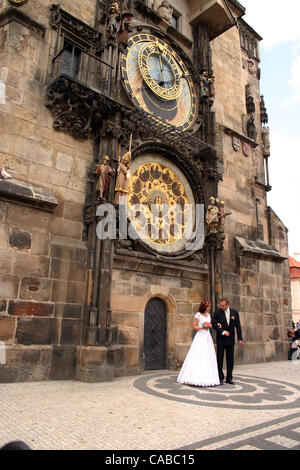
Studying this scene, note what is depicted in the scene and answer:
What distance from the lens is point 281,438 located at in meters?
3.58

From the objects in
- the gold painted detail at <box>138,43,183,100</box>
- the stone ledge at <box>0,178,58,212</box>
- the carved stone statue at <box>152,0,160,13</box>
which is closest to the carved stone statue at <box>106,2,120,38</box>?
the gold painted detail at <box>138,43,183,100</box>

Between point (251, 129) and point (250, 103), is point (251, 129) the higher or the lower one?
the lower one

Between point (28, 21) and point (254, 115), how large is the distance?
1045 cm

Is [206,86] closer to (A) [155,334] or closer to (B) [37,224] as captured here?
(B) [37,224]

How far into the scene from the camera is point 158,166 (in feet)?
34.7

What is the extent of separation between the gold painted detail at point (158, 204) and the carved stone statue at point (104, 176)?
4.25ft

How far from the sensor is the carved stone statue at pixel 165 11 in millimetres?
12000

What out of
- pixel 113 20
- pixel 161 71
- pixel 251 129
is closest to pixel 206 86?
pixel 161 71

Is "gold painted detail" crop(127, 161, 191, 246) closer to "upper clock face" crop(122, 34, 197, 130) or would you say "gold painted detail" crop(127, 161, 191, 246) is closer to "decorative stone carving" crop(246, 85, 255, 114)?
"upper clock face" crop(122, 34, 197, 130)

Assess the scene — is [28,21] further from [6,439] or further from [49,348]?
[6,439]

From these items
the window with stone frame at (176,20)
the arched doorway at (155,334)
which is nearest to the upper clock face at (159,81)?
the window with stone frame at (176,20)

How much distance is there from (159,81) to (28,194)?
20.0 feet

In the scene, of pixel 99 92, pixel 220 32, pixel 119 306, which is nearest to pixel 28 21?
pixel 99 92
